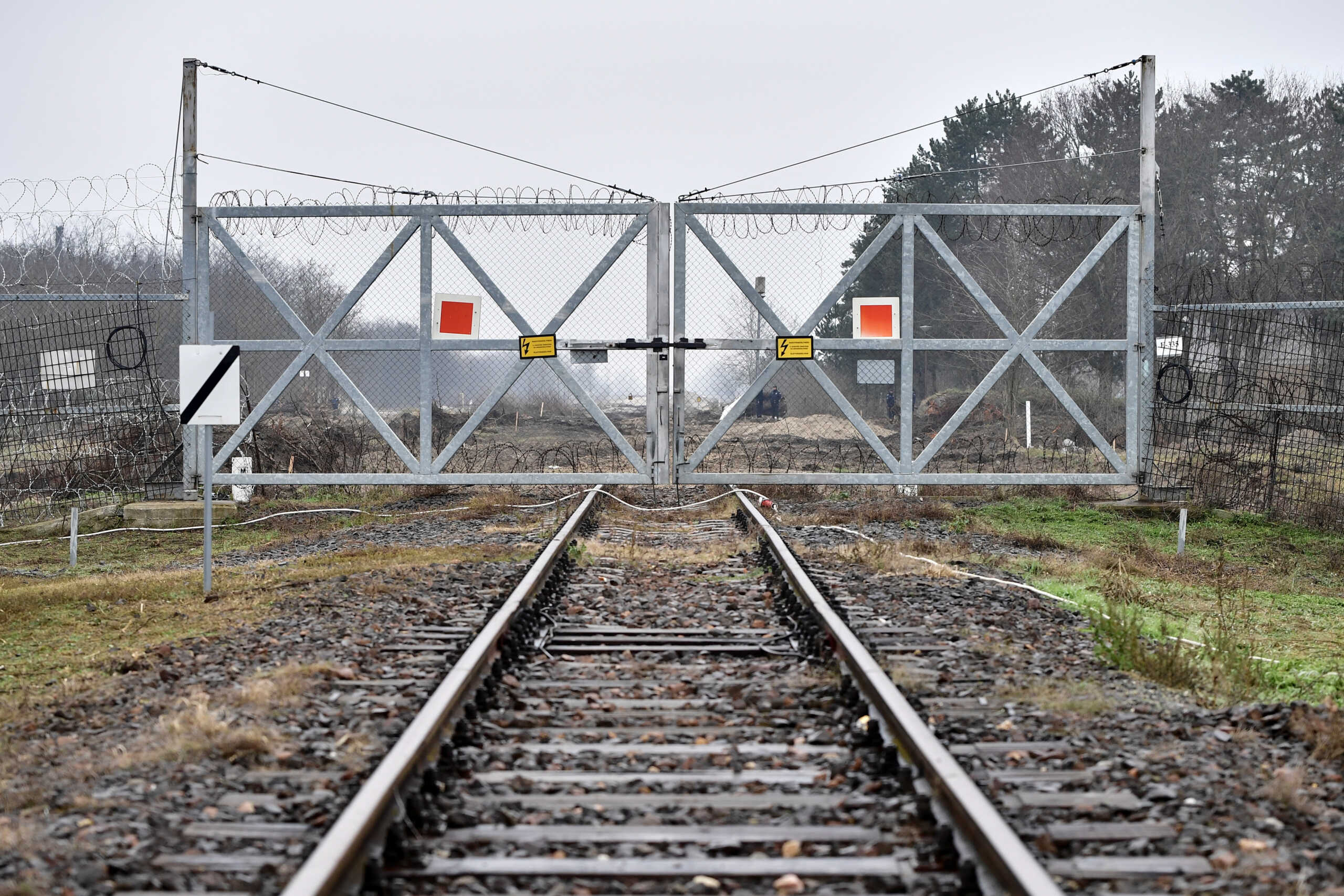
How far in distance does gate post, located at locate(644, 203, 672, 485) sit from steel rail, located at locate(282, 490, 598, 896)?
6.44m

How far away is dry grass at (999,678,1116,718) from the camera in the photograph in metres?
5.48

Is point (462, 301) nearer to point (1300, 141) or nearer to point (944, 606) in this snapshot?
point (944, 606)

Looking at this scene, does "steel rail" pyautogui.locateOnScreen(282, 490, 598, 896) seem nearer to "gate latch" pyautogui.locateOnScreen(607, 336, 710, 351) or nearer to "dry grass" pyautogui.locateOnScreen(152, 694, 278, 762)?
"dry grass" pyautogui.locateOnScreen(152, 694, 278, 762)

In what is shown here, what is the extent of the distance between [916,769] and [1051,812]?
0.48 m

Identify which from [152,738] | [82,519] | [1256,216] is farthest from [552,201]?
[1256,216]

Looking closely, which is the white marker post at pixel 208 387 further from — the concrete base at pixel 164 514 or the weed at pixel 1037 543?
the weed at pixel 1037 543

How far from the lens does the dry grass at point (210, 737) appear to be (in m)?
4.73

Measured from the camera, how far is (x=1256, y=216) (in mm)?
42656

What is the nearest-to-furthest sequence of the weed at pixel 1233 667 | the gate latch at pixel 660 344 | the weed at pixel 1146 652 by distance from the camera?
the weed at pixel 1233 667
the weed at pixel 1146 652
the gate latch at pixel 660 344

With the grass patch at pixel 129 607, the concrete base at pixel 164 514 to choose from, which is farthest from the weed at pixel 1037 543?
the concrete base at pixel 164 514

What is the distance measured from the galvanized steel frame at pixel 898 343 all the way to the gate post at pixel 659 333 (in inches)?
5.2

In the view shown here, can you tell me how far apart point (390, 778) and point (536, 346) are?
933cm

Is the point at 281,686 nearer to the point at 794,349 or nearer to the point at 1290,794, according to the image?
the point at 1290,794

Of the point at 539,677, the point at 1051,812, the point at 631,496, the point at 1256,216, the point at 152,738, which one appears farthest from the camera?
the point at 1256,216
